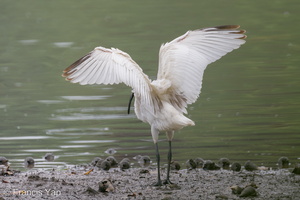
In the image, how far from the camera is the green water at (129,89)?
1175 cm

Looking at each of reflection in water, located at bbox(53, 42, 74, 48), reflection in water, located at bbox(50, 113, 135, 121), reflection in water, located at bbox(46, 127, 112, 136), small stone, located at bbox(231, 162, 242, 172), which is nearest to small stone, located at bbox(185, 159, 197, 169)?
small stone, located at bbox(231, 162, 242, 172)

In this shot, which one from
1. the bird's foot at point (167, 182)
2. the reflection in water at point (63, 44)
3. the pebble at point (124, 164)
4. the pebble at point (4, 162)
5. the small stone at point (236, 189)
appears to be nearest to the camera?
the small stone at point (236, 189)

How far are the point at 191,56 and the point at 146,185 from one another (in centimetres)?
172

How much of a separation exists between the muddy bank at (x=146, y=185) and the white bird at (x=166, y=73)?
383 mm

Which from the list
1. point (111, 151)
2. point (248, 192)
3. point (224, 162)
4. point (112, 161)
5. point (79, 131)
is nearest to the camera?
point (248, 192)

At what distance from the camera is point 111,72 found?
8727mm

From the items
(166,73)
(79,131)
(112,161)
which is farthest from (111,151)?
(166,73)

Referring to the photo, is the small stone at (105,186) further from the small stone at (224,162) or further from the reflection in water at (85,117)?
the reflection in water at (85,117)

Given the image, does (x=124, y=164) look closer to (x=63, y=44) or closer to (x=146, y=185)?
(x=146, y=185)

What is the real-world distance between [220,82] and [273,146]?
6576mm

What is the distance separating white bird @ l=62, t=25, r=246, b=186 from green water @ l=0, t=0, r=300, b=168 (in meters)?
1.76

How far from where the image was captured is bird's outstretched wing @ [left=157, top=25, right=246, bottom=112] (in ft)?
30.0

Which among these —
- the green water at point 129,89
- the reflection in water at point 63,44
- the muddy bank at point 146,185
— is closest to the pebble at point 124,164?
the muddy bank at point 146,185

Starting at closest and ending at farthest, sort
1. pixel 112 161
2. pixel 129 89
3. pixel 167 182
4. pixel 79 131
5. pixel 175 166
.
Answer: pixel 167 182 → pixel 175 166 → pixel 112 161 → pixel 79 131 → pixel 129 89
